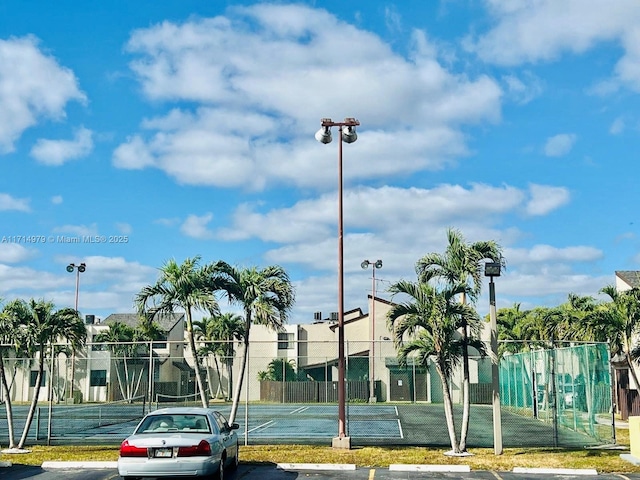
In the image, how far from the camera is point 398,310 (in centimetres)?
1792

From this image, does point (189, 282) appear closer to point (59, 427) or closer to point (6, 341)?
point (6, 341)

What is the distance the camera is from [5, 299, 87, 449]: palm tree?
62.3ft

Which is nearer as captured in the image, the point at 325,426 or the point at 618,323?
the point at 618,323

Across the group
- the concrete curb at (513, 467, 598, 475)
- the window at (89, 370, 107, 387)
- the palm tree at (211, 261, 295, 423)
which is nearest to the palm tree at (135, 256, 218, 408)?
the palm tree at (211, 261, 295, 423)

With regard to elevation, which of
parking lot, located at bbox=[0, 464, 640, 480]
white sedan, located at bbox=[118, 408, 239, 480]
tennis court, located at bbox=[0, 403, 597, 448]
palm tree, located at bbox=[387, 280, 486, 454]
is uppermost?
palm tree, located at bbox=[387, 280, 486, 454]

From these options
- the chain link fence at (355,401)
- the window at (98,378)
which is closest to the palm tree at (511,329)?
the chain link fence at (355,401)

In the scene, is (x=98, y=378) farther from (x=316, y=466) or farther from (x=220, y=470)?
(x=220, y=470)

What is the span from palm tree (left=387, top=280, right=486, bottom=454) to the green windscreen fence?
407cm

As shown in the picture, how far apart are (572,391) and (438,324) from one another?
11.4 meters

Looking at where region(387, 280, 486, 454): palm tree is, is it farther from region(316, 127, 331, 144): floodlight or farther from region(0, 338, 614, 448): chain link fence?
region(316, 127, 331, 144): floodlight

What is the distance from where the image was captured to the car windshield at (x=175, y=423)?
13672 millimetres

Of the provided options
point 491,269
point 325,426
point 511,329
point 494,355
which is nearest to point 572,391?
point 325,426

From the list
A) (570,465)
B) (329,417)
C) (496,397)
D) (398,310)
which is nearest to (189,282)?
(398,310)

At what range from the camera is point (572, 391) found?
26.5m
